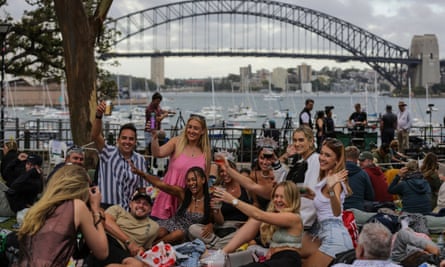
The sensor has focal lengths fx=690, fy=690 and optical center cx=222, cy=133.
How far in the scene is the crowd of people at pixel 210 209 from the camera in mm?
3594

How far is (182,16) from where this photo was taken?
82.1m

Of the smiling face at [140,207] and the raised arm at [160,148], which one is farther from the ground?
the raised arm at [160,148]

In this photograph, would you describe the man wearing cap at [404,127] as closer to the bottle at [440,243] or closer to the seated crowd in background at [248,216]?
the seated crowd in background at [248,216]

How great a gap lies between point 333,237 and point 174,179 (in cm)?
136

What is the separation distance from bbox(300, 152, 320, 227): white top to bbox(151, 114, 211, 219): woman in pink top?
86cm

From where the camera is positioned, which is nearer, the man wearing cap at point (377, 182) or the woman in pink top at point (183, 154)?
the woman in pink top at point (183, 154)

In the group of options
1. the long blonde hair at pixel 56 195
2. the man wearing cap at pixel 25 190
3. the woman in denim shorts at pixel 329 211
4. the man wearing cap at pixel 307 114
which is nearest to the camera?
the long blonde hair at pixel 56 195

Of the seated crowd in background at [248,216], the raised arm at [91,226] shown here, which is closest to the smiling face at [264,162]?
the seated crowd in background at [248,216]

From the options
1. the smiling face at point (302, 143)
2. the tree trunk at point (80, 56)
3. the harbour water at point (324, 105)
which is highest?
the tree trunk at point (80, 56)

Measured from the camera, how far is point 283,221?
4.25 metres

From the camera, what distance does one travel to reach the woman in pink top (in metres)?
5.26

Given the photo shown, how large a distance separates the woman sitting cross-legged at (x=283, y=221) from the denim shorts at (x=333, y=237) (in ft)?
1.01

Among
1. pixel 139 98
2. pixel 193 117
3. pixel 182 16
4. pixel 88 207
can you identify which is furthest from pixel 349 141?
pixel 139 98

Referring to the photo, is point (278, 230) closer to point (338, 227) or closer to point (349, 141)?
point (338, 227)
